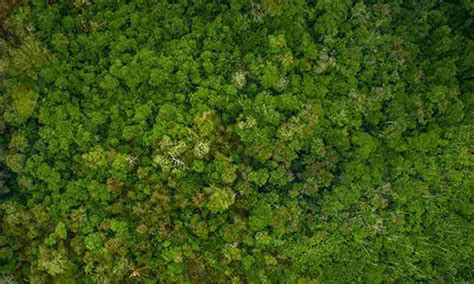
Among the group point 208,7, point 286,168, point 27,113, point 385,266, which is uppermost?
point 208,7

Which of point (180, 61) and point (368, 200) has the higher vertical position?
point (180, 61)

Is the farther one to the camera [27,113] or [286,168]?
[286,168]

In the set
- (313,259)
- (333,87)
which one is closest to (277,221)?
(313,259)

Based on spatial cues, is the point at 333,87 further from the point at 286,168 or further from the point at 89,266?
the point at 89,266

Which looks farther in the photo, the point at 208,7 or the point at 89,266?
the point at 208,7

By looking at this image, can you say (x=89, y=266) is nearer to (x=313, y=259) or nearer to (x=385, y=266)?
(x=313, y=259)

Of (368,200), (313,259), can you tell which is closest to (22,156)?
(313,259)
